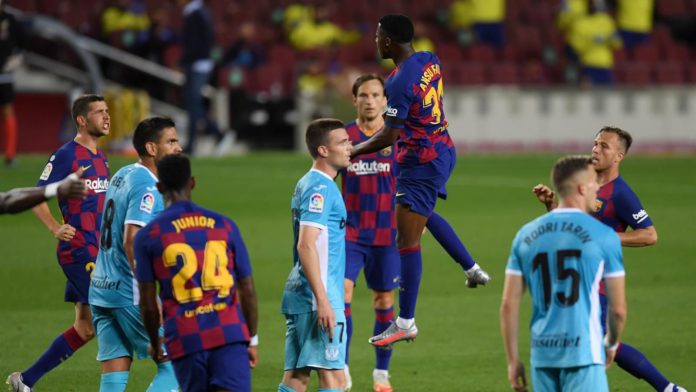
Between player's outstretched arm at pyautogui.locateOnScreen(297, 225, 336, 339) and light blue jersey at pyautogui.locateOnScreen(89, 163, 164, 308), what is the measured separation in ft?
2.91

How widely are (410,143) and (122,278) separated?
2.50 meters

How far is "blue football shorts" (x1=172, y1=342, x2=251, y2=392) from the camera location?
20.0 feet

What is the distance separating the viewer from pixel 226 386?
609 cm

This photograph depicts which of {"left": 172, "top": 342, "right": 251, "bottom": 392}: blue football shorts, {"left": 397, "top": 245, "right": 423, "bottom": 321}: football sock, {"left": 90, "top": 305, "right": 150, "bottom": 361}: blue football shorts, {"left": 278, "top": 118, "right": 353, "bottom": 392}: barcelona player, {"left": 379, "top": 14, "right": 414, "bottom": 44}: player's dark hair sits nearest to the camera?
{"left": 172, "top": 342, "right": 251, "bottom": 392}: blue football shorts

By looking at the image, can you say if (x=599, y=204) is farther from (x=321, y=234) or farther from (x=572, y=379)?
(x=572, y=379)

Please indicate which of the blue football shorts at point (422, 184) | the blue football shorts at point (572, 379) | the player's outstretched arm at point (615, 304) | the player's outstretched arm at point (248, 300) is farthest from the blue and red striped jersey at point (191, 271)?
the blue football shorts at point (422, 184)

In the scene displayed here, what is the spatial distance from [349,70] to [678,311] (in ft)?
49.4

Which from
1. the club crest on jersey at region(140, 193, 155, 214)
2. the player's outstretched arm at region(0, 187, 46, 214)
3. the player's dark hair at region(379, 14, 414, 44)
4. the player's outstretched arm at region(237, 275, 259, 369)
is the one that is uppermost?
the player's dark hair at region(379, 14, 414, 44)

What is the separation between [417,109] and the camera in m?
8.77

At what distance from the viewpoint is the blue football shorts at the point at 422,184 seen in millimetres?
8867

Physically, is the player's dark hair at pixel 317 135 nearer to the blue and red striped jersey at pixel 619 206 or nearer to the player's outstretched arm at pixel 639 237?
the blue and red striped jersey at pixel 619 206

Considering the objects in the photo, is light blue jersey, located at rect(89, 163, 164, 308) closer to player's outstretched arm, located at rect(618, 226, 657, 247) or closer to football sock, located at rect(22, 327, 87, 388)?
football sock, located at rect(22, 327, 87, 388)

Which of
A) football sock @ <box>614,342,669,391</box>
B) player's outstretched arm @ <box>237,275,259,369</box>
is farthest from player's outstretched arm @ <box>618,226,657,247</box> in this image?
player's outstretched arm @ <box>237,275,259,369</box>

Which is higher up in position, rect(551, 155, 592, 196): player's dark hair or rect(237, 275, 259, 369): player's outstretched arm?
rect(551, 155, 592, 196): player's dark hair
